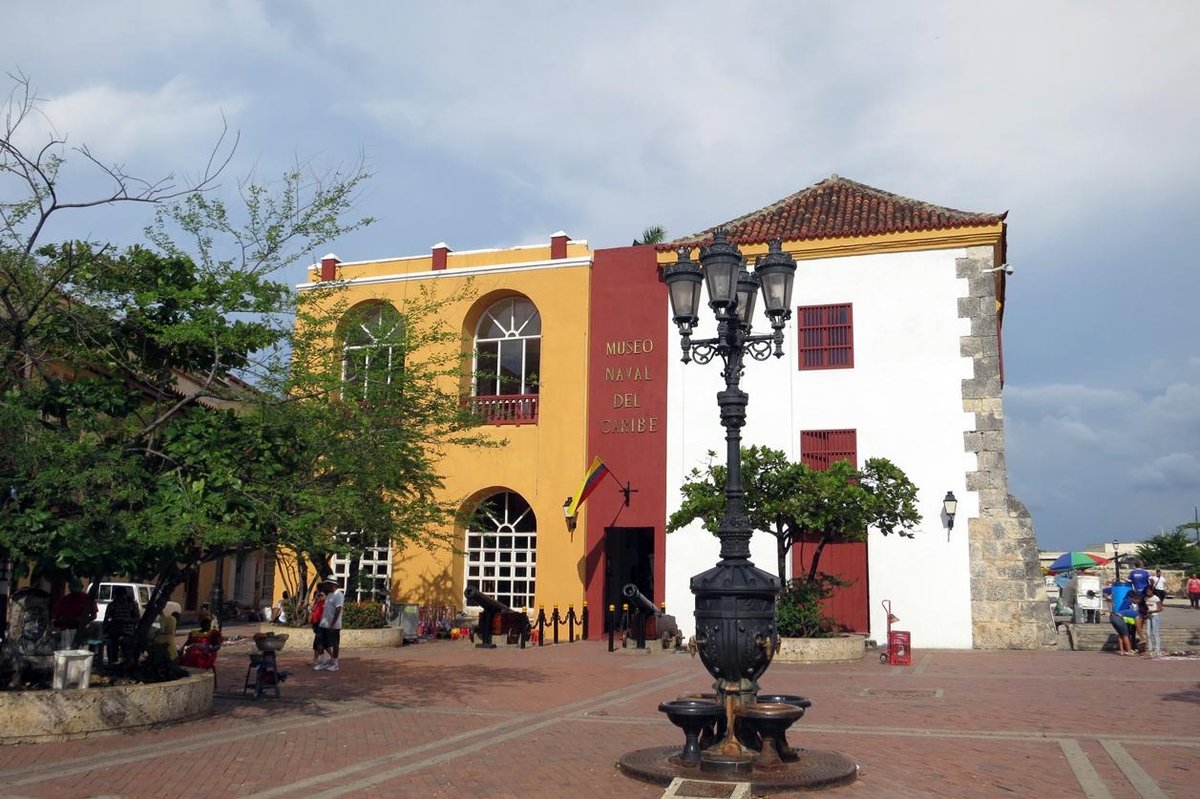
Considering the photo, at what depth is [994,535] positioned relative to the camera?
61.5 feet

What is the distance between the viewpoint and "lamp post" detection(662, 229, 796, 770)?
752cm

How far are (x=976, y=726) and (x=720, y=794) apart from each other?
4496 millimetres

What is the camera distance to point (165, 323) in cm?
1055

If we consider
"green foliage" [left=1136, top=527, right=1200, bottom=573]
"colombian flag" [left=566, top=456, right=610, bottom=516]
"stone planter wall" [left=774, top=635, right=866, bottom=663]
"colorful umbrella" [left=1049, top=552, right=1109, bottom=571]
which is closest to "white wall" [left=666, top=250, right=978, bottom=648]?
"colombian flag" [left=566, top=456, right=610, bottom=516]

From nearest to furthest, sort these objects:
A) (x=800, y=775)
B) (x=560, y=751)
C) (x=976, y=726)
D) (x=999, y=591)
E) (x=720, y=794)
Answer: (x=720, y=794) → (x=800, y=775) → (x=560, y=751) → (x=976, y=726) → (x=999, y=591)

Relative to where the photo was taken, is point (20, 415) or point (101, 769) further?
point (20, 415)

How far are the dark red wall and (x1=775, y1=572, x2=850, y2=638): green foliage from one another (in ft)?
14.0

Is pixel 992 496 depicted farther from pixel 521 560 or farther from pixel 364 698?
pixel 364 698

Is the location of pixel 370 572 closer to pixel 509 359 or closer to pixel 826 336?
pixel 509 359

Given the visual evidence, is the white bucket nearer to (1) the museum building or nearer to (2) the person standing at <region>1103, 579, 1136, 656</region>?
(1) the museum building

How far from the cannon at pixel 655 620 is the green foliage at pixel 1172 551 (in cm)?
3050

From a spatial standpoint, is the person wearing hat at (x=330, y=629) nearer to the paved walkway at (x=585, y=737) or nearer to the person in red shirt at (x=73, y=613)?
the paved walkway at (x=585, y=737)

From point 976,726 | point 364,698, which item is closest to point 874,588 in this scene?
point 976,726

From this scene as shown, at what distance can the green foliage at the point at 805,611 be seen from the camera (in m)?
16.7
